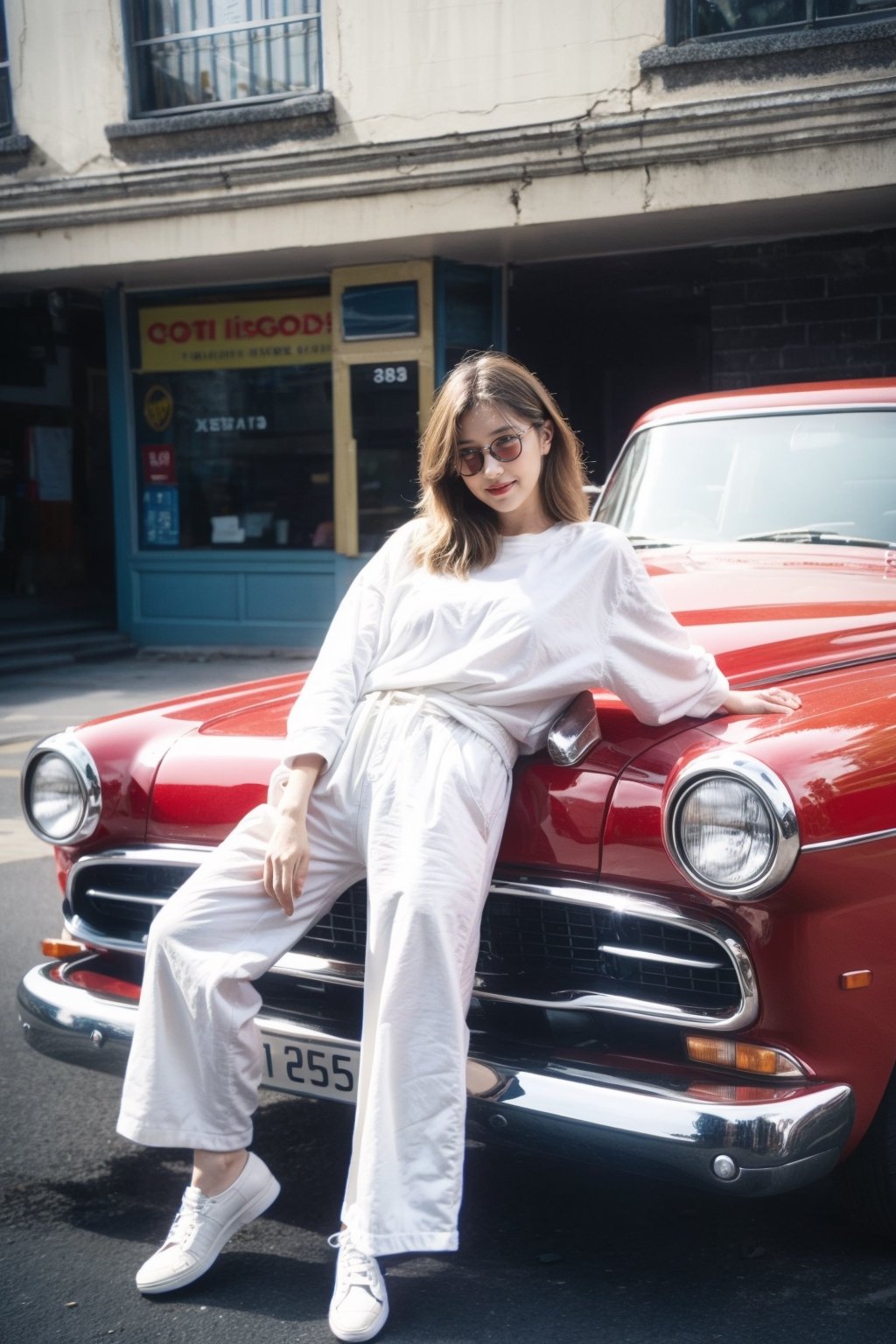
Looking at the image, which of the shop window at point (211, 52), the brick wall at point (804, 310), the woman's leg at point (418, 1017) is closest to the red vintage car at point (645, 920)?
the woman's leg at point (418, 1017)

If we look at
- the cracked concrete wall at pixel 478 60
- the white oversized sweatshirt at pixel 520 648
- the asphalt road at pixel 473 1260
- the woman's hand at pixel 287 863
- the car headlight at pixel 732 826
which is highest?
the cracked concrete wall at pixel 478 60

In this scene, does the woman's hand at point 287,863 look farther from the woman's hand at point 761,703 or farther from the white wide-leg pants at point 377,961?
the woman's hand at point 761,703

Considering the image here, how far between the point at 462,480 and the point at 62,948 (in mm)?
1326

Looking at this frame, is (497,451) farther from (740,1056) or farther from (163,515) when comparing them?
(163,515)

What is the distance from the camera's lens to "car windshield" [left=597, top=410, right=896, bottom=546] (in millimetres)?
3736

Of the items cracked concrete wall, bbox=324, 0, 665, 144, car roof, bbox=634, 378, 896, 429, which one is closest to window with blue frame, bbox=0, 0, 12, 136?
cracked concrete wall, bbox=324, 0, 665, 144

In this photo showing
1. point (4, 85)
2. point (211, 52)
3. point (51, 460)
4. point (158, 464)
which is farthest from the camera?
point (51, 460)

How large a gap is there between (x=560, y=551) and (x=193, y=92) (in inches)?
376

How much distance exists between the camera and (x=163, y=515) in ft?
41.0

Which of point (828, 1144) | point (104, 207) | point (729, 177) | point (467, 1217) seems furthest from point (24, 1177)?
point (104, 207)

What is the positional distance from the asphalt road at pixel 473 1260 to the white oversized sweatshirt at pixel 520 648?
36.8 inches

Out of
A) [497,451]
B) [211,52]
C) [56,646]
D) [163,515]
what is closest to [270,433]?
[163,515]

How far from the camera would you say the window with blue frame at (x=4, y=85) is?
11602 mm

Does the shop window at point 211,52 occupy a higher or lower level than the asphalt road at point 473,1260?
higher
